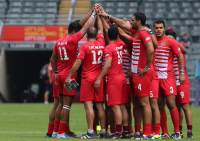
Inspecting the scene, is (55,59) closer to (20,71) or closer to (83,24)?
(83,24)

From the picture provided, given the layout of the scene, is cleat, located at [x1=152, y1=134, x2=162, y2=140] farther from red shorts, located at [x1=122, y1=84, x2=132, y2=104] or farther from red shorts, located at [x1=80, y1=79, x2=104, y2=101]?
red shorts, located at [x1=80, y1=79, x2=104, y2=101]

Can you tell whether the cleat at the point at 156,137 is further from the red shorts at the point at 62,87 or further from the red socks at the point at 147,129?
the red shorts at the point at 62,87

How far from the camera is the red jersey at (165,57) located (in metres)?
9.48

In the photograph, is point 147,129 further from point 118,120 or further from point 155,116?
point 118,120

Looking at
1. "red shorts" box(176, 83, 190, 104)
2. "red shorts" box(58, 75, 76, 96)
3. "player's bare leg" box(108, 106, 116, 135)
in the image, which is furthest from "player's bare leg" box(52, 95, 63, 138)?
"red shorts" box(176, 83, 190, 104)

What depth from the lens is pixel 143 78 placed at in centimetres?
896

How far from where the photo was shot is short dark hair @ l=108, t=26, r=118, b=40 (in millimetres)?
9231

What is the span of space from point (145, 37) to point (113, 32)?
2.58 feet

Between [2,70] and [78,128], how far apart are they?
15462 millimetres

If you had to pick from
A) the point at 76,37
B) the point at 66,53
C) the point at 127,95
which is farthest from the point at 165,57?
the point at 66,53

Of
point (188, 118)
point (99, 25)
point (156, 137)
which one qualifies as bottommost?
point (156, 137)

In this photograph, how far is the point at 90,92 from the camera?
9.31m

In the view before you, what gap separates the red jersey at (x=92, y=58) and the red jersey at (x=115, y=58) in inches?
7.0

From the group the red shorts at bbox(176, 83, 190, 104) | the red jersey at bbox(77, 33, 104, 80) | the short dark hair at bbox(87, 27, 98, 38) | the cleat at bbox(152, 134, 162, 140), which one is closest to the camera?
the cleat at bbox(152, 134, 162, 140)
